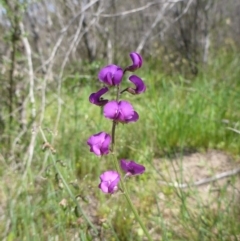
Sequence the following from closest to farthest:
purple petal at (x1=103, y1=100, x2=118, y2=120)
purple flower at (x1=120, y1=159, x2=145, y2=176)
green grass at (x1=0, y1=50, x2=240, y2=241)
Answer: purple petal at (x1=103, y1=100, x2=118, y2=120)
purple flower at (x1=120, y1=159, x2=145, y2=176)
green grass at (x1=0, y1=50, x2=240, y2=241)

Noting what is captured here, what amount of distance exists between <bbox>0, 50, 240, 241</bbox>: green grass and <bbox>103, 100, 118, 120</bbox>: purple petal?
306 millimetres

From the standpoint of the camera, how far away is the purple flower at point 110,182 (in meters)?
1.03

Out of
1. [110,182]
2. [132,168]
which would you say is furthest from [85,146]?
[110,182]

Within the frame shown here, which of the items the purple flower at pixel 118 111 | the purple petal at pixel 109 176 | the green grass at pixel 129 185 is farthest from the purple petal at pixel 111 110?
the green grass at pixel 129 185

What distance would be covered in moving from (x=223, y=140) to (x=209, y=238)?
3.57 ft

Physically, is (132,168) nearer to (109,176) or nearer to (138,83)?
(109,176)

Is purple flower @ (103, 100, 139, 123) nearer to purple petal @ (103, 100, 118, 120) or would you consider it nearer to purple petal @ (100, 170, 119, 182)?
purple petal @ (103, 100, 118, 120)

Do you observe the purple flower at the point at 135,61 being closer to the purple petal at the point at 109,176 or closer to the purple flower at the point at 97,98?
the purple flower at the point at 97,98

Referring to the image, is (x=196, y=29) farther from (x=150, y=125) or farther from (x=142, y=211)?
(x=142, y=211)

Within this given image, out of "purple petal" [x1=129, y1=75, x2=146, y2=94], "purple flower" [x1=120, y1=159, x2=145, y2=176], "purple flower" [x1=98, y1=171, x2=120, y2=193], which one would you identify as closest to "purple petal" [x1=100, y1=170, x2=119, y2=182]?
"purple flower" [x1=98, y1=171, x2=120, y2=193]

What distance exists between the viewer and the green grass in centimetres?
160

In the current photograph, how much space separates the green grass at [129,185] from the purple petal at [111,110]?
31 centimetres

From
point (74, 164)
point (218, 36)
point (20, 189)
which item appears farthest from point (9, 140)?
point (218, 36)

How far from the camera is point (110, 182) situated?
1.04 metres
